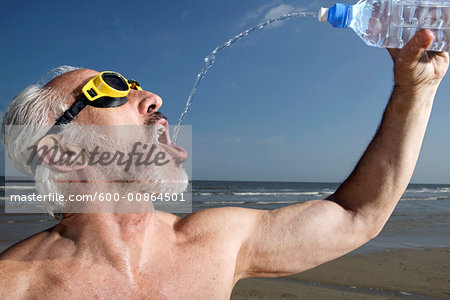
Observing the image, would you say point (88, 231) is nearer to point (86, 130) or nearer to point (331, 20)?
point (86, 130)

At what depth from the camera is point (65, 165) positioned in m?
2.34

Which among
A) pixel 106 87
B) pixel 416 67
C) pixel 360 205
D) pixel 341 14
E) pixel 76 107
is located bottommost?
pixel 360 205

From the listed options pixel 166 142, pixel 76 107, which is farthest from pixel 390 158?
pixel 76 107

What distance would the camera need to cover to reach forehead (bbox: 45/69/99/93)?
2424 mm

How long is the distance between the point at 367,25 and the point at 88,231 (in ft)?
8.42

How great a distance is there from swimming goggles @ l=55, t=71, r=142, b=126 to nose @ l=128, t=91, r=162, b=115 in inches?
5.0

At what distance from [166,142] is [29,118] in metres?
0.95

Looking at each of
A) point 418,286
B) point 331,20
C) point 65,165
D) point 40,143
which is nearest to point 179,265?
point 65,165

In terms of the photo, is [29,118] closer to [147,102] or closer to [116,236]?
[147,102]

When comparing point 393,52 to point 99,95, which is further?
point 99,95

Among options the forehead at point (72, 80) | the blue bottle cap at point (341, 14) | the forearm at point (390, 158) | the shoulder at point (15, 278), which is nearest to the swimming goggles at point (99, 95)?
the forehead at point (72, 80)

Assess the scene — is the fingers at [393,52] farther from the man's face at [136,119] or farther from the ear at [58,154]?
the ear at [58,154]

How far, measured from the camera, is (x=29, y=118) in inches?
93.7

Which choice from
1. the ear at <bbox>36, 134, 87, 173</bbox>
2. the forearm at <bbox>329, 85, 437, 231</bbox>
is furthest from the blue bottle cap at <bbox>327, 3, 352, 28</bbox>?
the ear at <bbox>36, 134, 87, 173</bbox>
